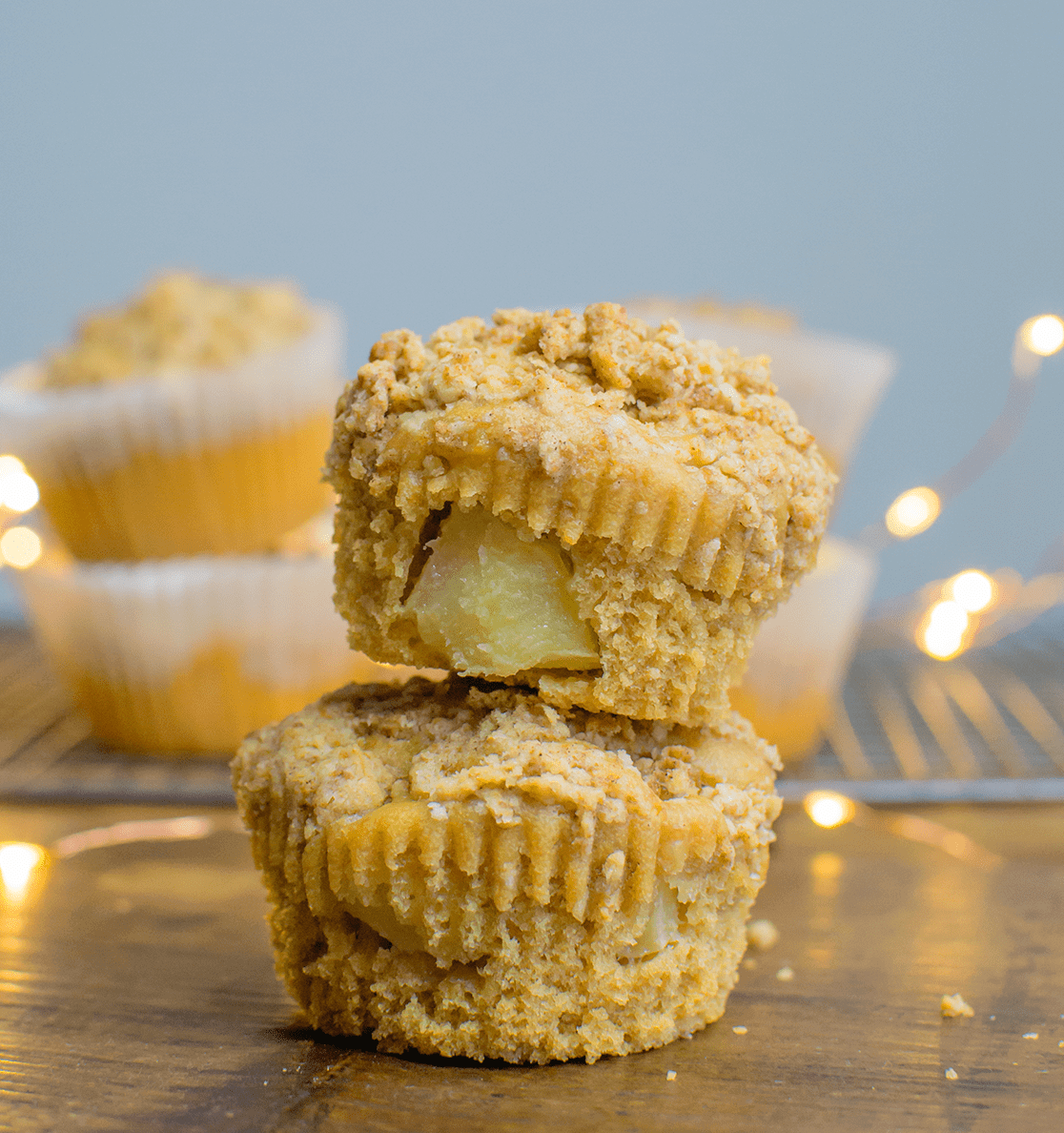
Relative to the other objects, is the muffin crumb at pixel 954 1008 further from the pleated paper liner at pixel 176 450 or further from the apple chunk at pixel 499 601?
the pleated paper liner at pixel 176 450

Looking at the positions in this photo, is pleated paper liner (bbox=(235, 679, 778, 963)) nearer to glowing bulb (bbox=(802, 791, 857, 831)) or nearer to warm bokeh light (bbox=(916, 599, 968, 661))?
glowing bulb (bbox=(802, 791, 857, 831))

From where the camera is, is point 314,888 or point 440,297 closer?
point 314,888

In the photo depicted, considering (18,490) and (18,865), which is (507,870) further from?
(18,490)

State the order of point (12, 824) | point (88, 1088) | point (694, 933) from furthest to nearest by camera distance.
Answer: point (12, 824) < point (694, 933) < point (88, 1088)

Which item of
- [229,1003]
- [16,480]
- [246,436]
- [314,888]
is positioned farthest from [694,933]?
[16,480]

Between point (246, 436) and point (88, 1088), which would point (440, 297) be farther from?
point (88, 1088)

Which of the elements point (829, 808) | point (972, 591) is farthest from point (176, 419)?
point (972, 591)
